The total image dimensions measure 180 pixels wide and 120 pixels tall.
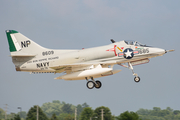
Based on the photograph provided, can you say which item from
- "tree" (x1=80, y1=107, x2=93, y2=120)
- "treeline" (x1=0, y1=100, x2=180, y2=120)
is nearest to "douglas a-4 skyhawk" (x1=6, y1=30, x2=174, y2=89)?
"treeline" (x1=0, y1=100, x2=180, y2=120)

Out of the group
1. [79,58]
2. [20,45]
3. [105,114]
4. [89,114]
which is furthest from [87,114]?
[79,58]

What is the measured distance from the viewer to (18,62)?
87.3 ft

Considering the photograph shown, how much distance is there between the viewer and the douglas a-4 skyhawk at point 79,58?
2498 centimetres

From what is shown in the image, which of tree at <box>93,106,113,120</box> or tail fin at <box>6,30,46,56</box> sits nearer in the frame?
tail fin at <box>6,30,46,56</box>

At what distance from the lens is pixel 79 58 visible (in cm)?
2569

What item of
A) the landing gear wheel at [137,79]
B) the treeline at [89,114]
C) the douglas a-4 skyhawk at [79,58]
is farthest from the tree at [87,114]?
the landing gear wheel at [137,79]

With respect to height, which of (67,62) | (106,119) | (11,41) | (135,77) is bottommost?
(106,119)

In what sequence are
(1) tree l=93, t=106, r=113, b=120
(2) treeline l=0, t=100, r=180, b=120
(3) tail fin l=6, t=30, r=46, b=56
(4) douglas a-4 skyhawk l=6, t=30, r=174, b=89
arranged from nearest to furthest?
(4) douglas a-4 skyhawk l=6, t=30, r=174, b=89 < (3) tail fin l=6, t=30, r=46, b=56 < (2) treeline l=0, t=100, r=180, b=120 < (1) tree l=93, t=106, r=113, b=120

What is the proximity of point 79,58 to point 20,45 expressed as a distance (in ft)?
19.1

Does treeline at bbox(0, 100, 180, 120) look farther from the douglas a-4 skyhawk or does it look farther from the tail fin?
the tail fin

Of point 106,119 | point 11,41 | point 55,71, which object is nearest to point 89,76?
point 55,71

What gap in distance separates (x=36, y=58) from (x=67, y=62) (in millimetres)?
3013

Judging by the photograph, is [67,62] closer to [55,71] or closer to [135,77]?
[55,71]

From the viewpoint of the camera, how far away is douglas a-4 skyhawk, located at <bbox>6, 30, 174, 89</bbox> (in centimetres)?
2498
